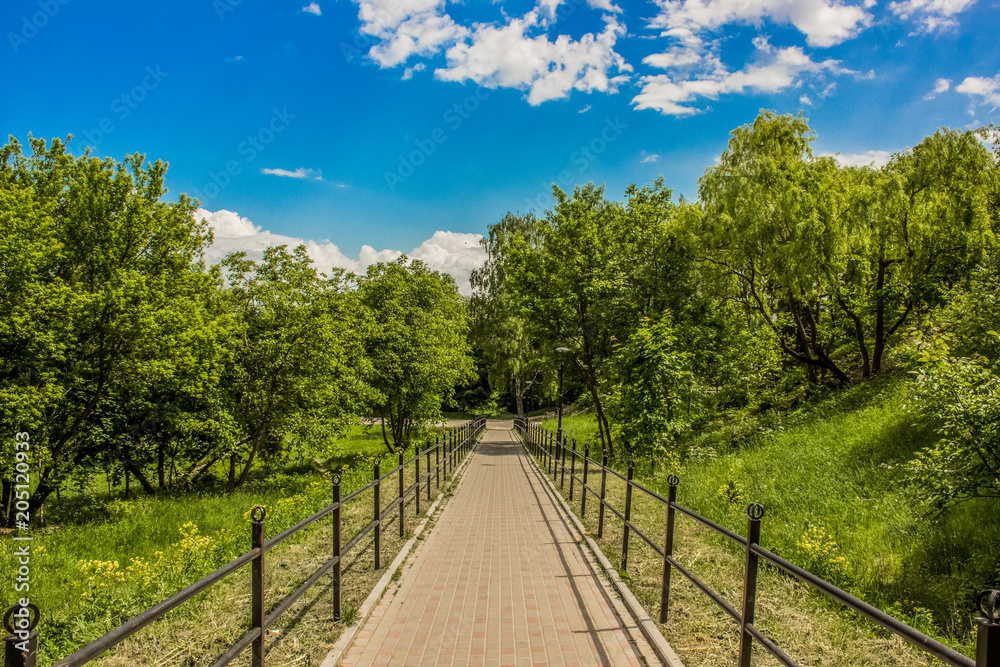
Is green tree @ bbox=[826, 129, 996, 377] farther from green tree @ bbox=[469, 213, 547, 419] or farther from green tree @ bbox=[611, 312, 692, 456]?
green tree @ bbox=[469, 213, 547, 419]

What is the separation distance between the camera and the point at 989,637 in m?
1.66

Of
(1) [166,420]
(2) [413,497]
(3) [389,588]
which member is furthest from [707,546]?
(1) [166,420]

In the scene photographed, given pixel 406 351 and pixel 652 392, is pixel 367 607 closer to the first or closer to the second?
pixel 652 392

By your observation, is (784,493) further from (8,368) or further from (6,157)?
(6,157)

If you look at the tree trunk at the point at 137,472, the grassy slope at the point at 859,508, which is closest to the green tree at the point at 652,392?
the grassy slope at the point at 859,508

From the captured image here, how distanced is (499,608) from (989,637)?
13.5ft

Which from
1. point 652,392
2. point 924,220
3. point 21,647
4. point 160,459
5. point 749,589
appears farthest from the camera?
point 160,459

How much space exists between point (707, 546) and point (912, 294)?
1249 centimetres

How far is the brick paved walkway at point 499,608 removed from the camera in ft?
13.7

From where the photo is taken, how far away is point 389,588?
5.64 m

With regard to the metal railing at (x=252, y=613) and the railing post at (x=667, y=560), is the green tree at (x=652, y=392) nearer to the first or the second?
the metal railing at (x=252, y=613)

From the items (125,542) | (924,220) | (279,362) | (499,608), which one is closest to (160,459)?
(279,362)

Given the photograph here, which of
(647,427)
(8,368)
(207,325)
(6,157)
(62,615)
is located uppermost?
(6,157)

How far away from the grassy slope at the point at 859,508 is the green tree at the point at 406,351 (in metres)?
12.7
